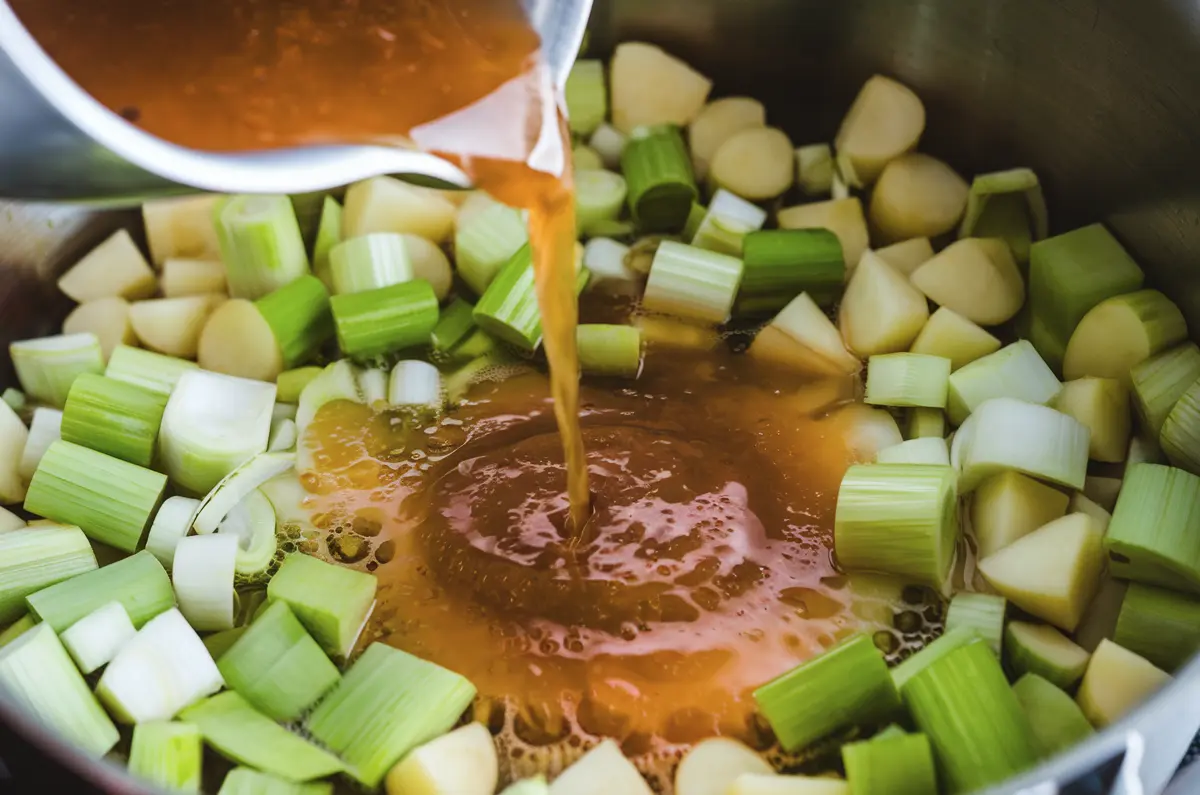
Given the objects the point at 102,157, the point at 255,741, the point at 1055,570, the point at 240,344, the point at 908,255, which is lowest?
the point at 255,741

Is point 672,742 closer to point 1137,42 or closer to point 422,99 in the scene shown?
point 422,99

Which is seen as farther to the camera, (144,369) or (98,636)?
(144,369)

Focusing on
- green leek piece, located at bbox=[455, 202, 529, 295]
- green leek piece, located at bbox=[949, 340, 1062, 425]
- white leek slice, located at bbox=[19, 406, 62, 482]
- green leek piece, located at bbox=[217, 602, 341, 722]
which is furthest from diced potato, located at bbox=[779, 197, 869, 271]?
white leek slice, located at bbox=[19, 406, 62, 482]

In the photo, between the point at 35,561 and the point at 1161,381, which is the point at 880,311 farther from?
the point at 35,561

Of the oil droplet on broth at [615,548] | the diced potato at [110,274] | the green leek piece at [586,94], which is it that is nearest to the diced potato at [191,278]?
the diced potato at [110,274]

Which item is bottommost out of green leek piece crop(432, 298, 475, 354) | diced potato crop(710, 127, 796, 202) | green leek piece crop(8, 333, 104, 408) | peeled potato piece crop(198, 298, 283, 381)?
green leek piece crop(8, 333, 104, 408)

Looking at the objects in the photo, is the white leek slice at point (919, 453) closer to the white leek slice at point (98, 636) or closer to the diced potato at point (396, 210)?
the diced potato at point (396, 210)

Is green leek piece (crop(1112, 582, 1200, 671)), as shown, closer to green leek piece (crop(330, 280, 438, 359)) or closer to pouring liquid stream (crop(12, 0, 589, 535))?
pouring liquid stream (crop(12, 0, 589, 535))

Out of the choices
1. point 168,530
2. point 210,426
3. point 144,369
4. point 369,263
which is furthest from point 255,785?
point 369,263
